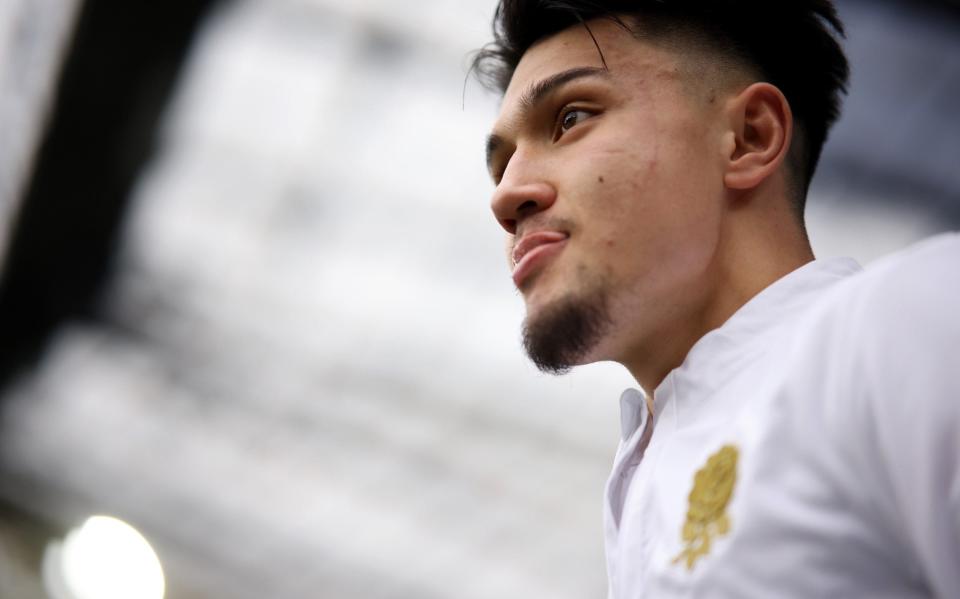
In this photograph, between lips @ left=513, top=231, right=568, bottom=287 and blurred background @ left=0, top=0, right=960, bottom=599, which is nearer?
lips @ left=513, top=231, right=568, bottom=287

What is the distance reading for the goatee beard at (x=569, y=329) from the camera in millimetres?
1316

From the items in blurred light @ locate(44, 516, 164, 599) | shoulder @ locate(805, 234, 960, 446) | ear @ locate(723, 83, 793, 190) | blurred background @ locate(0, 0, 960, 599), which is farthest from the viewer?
blurred light @ locate(44, 516, 164, 599)

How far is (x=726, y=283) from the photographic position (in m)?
1.39

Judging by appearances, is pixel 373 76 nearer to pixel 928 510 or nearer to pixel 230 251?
pixel 230 251

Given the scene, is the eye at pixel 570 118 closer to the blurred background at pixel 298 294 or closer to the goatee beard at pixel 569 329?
the goatee beard at pixel 569 329

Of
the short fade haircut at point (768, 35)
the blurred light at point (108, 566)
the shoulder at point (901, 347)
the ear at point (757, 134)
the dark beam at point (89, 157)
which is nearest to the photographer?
the shoulder at point (901, 347)

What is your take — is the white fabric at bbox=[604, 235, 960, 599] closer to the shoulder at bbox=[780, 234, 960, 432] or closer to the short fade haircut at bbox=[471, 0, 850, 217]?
the shoulder at bbox=[780, 234, 960, 432]

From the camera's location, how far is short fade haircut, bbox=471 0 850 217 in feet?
5.33

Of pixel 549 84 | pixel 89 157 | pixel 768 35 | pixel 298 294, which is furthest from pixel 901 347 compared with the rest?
pixel 298 294

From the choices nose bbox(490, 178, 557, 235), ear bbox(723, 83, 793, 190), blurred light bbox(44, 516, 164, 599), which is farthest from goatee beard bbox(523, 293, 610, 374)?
blurred light bbox(44, 516, 164, 599)

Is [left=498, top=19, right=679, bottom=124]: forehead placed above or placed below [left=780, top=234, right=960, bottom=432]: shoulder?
above

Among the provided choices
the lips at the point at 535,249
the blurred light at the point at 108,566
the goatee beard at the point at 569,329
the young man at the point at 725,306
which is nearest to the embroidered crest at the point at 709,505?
the young man at the point at 725,306

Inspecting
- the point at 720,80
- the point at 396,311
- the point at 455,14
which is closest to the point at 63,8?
the point at 455,14

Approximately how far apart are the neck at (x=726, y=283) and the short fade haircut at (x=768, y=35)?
15 cm
